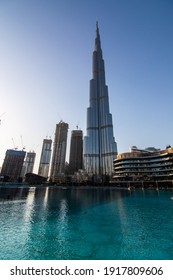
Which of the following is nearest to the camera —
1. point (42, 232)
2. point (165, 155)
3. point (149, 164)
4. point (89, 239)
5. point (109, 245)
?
point (109, 245)

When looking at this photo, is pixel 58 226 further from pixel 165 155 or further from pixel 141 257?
pixel 165 155

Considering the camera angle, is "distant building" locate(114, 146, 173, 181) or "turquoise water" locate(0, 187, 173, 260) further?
"distant building" locate(114, 146, 173, 181)

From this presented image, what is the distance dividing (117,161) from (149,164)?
33.2m

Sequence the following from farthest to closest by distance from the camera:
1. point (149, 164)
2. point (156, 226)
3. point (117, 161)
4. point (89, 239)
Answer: point (117, 161), point (149, 164), point (156, 226), point (89, 239)

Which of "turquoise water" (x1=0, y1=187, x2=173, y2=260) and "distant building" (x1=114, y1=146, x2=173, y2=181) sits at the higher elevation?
"distant building" (x1=114, y1=146, x2=173, y2=181)

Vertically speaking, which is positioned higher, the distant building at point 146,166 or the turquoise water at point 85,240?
the distant building at point 146,166

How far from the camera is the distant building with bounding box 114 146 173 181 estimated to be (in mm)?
138000

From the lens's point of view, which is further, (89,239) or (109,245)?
(89,239)

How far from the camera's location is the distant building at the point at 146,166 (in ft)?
453

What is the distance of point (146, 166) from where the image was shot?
493ft
